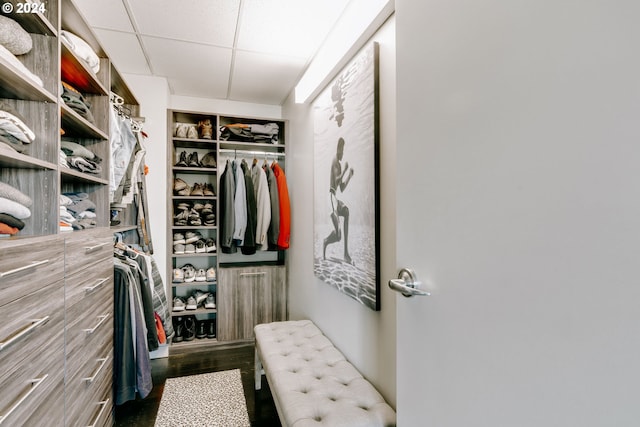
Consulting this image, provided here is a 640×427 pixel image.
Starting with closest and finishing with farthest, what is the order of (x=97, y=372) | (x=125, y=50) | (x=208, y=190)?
(x=97, y=372) → (x=125, y=50) → (x=208, y=190)

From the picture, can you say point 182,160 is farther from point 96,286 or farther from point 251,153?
point 96,286

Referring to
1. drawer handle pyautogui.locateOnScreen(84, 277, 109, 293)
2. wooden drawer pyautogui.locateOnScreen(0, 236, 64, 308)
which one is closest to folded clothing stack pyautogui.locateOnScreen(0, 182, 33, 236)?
wooden drawer pyautogui.locateOnScreen(0, 236, 64, 308)

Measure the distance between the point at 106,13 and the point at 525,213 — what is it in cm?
230

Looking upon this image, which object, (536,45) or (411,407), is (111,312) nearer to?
(411,407)

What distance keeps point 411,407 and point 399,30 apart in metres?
1.06

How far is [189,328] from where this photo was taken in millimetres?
2742

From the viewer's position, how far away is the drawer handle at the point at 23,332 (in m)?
0.75

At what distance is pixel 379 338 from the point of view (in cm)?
134

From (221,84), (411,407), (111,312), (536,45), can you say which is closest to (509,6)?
(536,45)

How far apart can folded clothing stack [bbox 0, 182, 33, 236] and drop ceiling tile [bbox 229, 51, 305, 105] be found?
1647 millimetres

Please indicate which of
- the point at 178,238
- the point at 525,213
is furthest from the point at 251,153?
the point at 525,213

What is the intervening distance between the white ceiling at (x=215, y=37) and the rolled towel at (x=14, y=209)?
1.21 meters

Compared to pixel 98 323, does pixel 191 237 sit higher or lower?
higher

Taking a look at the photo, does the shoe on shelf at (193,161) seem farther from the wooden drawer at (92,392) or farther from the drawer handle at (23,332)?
the drawer handle at (23,332)
